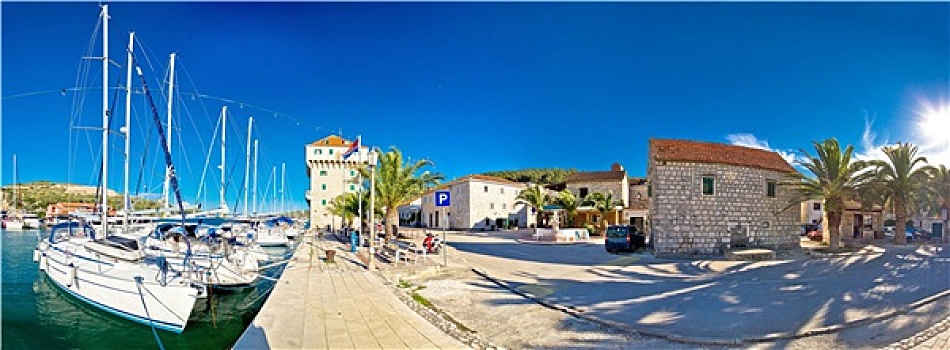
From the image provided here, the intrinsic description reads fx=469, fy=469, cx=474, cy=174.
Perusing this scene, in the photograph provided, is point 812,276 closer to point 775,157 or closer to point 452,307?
point 452,307

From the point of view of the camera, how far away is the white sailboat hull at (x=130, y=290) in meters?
11.2

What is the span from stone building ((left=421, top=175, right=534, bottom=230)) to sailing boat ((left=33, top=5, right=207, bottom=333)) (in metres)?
31.0

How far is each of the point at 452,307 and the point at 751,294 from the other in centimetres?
724

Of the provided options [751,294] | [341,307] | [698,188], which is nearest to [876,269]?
[698,188]

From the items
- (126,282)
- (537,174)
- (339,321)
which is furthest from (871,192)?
(537,174)

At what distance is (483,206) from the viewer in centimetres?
4900

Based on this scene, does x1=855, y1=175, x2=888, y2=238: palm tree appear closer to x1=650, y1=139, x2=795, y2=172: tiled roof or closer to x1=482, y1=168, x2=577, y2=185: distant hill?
x1=650, y1=139, x2=795, y2=172: tiled roof

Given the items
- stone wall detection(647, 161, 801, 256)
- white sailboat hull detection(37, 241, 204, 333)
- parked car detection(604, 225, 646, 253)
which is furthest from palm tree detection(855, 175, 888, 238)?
white sailboat hull detection(37, 241, 204, 333)

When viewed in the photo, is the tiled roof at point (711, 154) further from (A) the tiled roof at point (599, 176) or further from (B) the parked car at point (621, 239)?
(A) the tiled roof at point (599, 176)

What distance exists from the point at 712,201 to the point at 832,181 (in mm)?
6976

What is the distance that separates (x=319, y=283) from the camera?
40.5ft

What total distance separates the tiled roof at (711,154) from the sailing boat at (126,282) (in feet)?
61.0

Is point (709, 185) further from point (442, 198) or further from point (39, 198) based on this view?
point (39, 198)

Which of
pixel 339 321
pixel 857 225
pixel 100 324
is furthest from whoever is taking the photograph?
pixel 857 225
